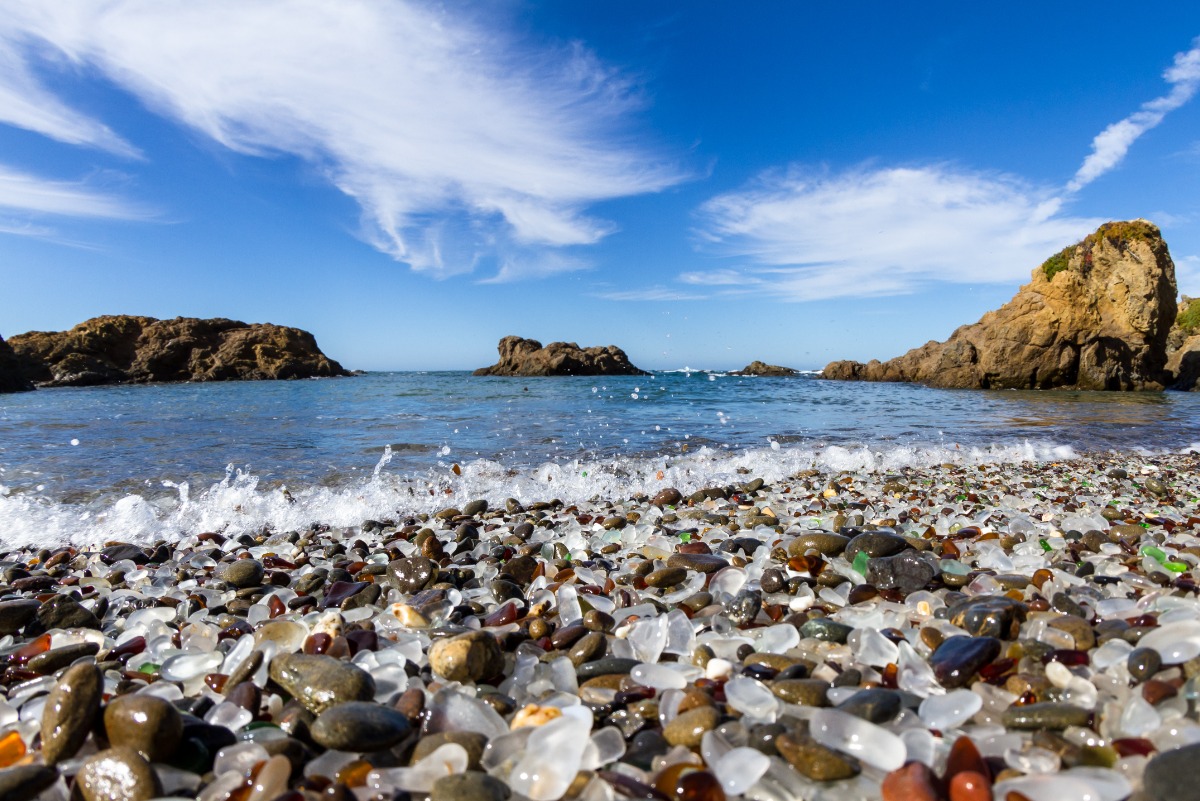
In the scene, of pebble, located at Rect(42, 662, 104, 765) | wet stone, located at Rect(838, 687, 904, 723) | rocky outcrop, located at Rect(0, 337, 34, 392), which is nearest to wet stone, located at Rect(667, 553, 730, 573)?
wet stone, located at Rect(838, 687, 904, 723)

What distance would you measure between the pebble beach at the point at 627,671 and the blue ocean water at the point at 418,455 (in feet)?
4.52

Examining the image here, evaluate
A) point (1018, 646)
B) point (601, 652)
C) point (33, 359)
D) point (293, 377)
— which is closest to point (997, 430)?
point (1018, 646)

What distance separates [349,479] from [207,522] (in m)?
1.66

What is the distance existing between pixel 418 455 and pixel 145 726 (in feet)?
21.7

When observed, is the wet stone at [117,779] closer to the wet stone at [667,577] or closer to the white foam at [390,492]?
the wet stone at [667,577]

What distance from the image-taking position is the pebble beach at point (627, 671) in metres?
1.44

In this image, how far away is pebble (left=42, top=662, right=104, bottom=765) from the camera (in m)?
1.56

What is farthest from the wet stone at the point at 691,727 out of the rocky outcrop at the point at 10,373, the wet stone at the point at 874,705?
the rocky outcrop at the point at 10,373

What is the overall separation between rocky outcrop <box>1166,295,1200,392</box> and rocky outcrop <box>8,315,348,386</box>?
249 ft

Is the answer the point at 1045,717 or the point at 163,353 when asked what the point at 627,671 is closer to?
the point at 1045,717

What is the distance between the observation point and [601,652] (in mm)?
2170

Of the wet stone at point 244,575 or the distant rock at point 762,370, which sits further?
the distant rock at point 762,370

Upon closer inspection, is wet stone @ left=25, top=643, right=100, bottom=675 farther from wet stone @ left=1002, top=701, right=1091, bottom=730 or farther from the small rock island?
the small rock island

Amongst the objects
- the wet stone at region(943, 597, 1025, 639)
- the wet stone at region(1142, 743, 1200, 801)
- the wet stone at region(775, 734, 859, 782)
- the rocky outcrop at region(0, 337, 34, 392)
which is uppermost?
the rocky outcrop at region(0, 337, 34, 392)
